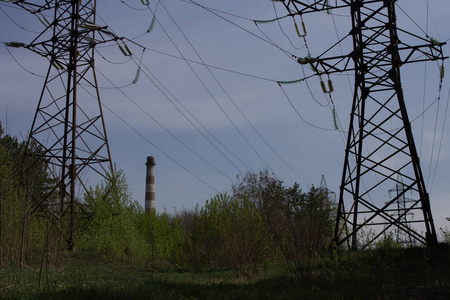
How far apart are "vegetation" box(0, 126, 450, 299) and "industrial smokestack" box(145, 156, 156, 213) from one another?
20211 mm

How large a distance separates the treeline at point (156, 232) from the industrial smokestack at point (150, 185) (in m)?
19.4

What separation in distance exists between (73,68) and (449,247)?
1557 cm

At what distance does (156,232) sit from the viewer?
25.4 meters

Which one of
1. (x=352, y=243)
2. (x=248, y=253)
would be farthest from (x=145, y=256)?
(x=352, y=243)

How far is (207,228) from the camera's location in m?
20.5

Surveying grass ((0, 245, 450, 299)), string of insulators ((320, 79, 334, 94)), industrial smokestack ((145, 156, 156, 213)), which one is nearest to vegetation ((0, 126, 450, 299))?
grass ((0, 245, 450, 299))

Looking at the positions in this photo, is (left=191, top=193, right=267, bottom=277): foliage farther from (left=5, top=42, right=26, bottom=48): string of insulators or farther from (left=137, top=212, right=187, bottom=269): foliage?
(left=5, top=42, right=26, bottom=48): string of insulators

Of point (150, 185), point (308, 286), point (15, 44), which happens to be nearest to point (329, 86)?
point (308, 286)

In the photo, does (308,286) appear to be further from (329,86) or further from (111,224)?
(111,224)

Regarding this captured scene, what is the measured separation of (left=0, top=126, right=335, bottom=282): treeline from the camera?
11.1 m

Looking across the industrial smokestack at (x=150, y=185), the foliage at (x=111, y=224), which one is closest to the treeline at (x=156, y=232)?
the foliage at (x=111, y=224)

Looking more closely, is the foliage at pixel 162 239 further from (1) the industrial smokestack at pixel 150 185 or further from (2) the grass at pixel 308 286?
(1) the industrial smokestack at pixel 150 185

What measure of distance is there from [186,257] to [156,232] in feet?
17.4

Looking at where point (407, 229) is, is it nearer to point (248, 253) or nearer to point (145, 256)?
point (248, 253)
